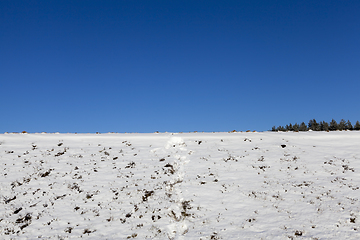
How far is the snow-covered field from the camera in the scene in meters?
12.0

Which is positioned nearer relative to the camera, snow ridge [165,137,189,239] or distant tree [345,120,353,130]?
snow ridge [165,137,189,239]

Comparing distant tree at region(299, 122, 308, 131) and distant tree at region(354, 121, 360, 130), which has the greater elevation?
distant tree at region(299, 122, 308, 131)

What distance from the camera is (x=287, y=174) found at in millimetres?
17547

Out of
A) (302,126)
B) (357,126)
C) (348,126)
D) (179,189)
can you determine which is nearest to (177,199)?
(179,189)

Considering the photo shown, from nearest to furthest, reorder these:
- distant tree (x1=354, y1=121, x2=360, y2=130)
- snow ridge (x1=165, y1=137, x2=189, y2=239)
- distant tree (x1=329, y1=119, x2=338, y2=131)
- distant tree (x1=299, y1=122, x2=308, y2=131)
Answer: snow ridge (x1=165, y1=137, x2=189, y2=239) → distant tree (x1=354, y1=121, x2=360, y2=130) → distant tree (x1=329, y1=119, x2=338, y2=131) → distant tree (x1=299, y1=122, x2=308, y2=131)

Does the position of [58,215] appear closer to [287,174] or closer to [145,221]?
[145,221]

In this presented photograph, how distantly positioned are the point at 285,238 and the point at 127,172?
38.4 feet

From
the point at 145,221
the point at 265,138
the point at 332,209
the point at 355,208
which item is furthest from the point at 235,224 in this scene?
the point at 265,138

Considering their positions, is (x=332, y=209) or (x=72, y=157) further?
(x=72, y=157)

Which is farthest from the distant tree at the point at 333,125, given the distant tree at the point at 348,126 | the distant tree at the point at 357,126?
the distant tree at the point at 357,126

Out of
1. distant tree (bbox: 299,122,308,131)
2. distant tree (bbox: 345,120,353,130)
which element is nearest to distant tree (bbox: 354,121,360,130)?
distant tree (bbox: 345,120,353,130)

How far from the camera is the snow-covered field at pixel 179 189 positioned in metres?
12.0

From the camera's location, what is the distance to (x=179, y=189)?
15.5 meters

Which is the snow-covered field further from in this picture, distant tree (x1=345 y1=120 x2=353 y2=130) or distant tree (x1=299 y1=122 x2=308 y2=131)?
distant tree (x1=299 y1=122 x2=308 y2=131)
